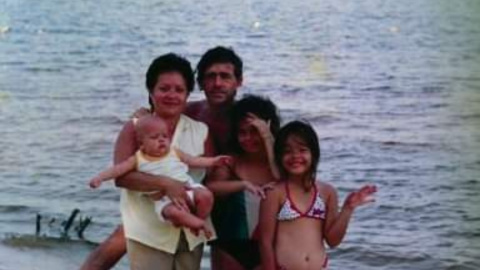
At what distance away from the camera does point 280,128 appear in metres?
2.18

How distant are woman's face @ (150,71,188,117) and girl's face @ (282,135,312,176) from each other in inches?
9.0

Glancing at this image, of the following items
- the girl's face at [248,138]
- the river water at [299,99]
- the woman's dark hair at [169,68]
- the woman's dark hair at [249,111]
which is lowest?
the river water at [299,99]

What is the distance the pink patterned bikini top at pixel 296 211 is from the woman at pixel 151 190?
171mm

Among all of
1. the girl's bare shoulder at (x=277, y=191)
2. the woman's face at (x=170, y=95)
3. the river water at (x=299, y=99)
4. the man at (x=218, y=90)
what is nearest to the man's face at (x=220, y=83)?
the man at (x=218, y=90)

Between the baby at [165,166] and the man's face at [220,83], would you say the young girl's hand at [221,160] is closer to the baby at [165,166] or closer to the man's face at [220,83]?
the baby at [165,166]

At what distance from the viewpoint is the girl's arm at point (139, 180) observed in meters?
2.04

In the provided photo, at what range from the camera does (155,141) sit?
6.72 feet

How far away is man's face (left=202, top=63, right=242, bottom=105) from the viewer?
223 cm

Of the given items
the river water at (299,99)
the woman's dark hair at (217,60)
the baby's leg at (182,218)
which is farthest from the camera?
the river water at (299,99)

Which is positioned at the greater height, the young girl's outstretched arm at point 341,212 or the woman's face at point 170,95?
the woman's face at point 170,95

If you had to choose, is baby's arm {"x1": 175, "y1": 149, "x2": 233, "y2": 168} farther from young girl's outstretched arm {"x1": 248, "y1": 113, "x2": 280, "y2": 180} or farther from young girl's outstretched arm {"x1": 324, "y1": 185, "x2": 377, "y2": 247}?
young girl's outstretched arm {"x1": 324, "y1": 185, "x2": 377, "y2": 247}

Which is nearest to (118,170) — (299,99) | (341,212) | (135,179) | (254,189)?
(135,179)

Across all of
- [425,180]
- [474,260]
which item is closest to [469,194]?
[425,180]

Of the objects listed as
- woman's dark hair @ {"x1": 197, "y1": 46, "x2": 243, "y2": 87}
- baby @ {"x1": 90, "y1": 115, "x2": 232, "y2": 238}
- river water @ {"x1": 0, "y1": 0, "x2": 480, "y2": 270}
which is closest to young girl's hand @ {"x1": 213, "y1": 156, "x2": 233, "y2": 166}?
baby @ {"x1": 90, "y1": 115, "x2": 232, "y2": 238}
